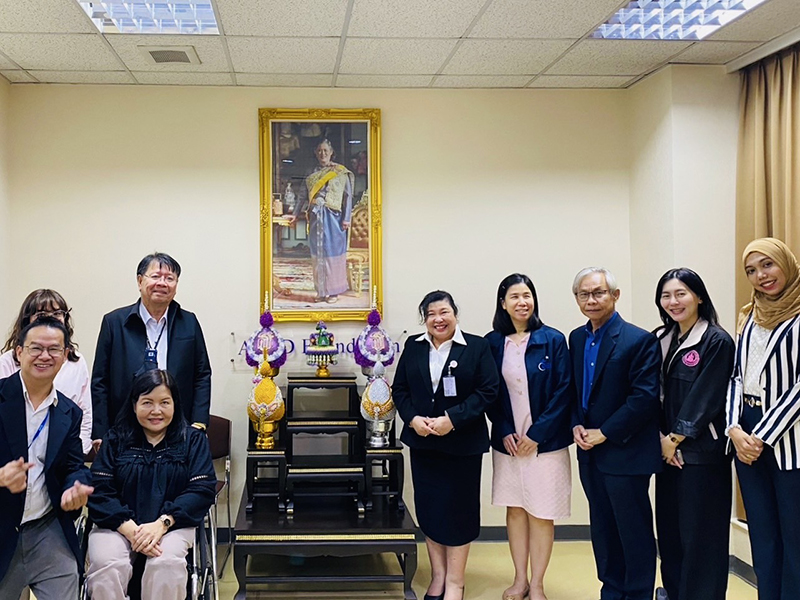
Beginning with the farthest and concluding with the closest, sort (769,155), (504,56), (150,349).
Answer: (504,56)
(769,155)
(150,349)

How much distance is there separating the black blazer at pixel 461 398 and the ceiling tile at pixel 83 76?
243 centimetres

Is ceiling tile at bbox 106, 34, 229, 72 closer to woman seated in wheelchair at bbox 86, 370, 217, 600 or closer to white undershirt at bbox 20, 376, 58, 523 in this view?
woman seated in wheelchair at bbox 86, 370, 217, 600

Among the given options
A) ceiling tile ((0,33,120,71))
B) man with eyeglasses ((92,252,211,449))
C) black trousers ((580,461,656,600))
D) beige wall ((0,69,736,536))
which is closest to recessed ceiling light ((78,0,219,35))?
ceiling tile ((0,33,120,71))

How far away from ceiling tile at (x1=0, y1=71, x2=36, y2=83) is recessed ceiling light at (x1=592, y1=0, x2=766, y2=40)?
10.4ft

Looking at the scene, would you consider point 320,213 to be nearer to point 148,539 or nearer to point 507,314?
point 507,314

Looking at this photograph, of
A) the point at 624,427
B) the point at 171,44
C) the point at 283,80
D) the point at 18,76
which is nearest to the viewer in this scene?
the point at 624,427

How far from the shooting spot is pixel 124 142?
14.9ft

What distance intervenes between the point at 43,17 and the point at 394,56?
1.71 meters

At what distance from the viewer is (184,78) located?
4.38 m

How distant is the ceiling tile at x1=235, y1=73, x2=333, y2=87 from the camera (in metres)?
4.36

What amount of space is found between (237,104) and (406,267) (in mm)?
1433

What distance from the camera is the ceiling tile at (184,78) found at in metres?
4.31

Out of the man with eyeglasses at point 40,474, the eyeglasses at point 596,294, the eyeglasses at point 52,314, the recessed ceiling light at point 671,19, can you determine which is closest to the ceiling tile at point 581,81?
the recessed ceiling light at point 671,19

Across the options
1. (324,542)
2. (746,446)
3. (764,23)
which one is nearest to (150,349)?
(324,542)
